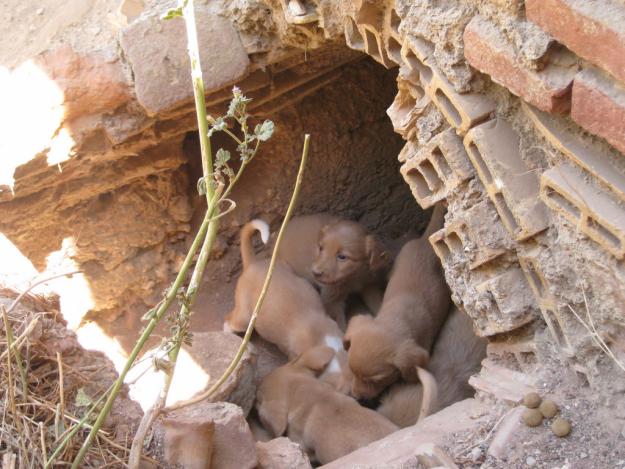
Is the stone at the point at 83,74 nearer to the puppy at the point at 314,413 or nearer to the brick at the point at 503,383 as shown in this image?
the puppy at the point at 314,413

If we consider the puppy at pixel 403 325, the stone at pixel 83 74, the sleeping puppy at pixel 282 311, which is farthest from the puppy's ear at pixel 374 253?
the stone at pixel 83 74

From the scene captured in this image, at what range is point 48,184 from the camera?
3484 millimetres

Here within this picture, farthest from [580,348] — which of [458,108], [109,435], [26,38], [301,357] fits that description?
[26,38]

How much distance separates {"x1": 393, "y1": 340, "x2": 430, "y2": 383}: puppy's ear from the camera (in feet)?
11.0

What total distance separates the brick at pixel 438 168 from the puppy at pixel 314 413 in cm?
98

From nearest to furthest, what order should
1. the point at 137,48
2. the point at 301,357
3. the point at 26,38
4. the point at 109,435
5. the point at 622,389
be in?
the point at 622,389 → the point at 109,435 → the point at 137,48 → the point at 26,38 → the point at 301,357

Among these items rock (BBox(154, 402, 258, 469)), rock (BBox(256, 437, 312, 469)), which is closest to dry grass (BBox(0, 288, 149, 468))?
rock (BBox(154, 402, 258, 469))

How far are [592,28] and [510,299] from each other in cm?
86

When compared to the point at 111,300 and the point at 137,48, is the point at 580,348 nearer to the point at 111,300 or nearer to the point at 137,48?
the point at 137,48

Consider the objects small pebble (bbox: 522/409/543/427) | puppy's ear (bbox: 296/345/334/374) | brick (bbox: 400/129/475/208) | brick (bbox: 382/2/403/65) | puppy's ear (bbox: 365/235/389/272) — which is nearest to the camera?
small pebble (bbox: 522/409/543/427)

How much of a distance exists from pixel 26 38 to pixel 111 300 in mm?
1368

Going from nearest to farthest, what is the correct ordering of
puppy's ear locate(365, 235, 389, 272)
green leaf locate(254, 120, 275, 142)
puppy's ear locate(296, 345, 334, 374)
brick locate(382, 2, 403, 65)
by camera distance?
green leaf locate(254, 120, 275, 142), brick locate(382, 2, 403, 65), puppy's ear locate(296, 345, 334, 374), puppy's ear locate(365, 235, 389, 272)

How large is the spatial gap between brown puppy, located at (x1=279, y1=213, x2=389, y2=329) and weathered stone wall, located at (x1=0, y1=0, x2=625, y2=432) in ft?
1.85

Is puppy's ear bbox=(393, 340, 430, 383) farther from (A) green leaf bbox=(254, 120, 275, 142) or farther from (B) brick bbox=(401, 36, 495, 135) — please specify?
(A) green leaf bbox=(254, 120, 275, 142)
